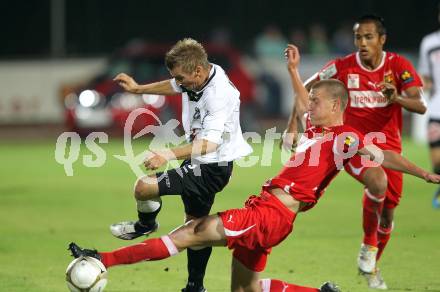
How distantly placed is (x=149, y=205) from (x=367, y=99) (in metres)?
2.47

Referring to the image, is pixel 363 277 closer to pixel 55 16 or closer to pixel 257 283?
pixel 257 283

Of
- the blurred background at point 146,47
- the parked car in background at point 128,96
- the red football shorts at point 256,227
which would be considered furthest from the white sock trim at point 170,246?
the blurred background at point 146,47

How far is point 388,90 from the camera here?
8.20 m

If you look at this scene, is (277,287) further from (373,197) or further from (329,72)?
(329,72)

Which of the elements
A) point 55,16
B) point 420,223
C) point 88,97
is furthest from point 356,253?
point 55,16

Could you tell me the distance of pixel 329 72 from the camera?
9.31 meters

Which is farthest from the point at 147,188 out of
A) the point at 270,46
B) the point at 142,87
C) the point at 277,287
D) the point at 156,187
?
the point at 270,46

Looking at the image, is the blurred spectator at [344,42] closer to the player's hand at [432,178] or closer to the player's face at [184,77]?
the player's face at [184,77]

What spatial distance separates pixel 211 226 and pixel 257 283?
62 centimetres

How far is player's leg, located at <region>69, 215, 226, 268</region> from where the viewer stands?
22.6 ft

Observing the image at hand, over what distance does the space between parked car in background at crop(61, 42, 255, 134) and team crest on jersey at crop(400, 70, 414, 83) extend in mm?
13792

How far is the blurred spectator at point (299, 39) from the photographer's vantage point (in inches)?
1165

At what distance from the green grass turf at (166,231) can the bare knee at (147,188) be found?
44.3 inches

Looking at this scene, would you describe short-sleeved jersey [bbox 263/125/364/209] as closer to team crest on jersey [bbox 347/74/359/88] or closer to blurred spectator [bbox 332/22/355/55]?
team crest on jersey [bbox 347/74/359/88]
